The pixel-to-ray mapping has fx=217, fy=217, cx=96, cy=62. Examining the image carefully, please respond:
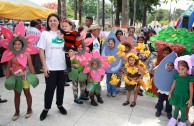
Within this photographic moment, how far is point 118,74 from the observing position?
16.2 feet

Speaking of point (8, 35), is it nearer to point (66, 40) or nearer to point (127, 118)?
point (66, 40)

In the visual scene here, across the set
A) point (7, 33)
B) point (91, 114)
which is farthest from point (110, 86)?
point (7, 33)

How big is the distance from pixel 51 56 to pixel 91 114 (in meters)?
1.31

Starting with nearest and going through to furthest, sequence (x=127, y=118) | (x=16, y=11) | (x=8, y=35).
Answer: (x=8, y=35) < (x=127, y=118) < (x=16, y=11)

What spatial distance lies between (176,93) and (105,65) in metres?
1.42

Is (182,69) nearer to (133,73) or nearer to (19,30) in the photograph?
(133,73)

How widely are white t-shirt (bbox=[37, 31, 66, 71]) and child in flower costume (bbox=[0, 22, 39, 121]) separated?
0.19 m

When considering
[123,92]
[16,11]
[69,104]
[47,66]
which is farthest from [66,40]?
[16,11]

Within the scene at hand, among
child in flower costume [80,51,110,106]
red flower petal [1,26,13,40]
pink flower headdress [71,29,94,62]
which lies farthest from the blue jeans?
red flower petal [1,26,13,40]

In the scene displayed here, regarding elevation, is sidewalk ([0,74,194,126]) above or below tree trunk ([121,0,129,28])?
below

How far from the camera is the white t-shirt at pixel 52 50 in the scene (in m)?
3.41

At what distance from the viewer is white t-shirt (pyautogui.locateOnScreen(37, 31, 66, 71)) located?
3.41m

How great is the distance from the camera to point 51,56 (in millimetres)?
3473

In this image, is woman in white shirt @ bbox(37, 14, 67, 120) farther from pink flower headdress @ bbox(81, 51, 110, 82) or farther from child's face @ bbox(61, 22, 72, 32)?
pink flower headdress @ bbox(81, 51, 110, 82)
